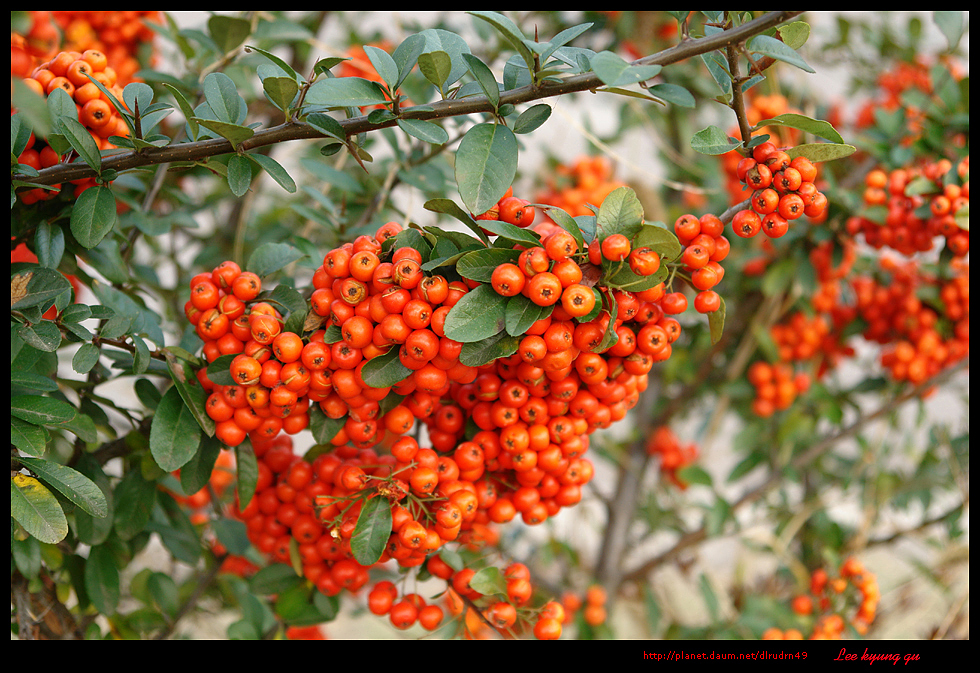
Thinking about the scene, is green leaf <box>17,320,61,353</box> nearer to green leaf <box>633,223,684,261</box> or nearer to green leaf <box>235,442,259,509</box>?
green leaf <box>235,442,259,509</box>

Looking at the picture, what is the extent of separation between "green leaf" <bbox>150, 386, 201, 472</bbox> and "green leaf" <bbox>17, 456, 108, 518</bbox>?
0.25 feet

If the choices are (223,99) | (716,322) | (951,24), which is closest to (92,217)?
(223,99)

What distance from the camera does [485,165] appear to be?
0.72 m

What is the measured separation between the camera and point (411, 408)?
817 millimetres

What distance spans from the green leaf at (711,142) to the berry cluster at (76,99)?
0.70m

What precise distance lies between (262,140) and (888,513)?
7.54ft

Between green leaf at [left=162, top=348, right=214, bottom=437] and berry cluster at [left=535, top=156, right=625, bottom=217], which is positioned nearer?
green leaf at [left=162, top=348, right=214, bottom=437]

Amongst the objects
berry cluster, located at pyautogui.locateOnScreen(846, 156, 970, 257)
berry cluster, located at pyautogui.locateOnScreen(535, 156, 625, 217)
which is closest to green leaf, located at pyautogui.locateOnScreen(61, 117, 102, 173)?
berry cluster, located at pyautogui.locateOnScreen(535, 156, 625, 217)

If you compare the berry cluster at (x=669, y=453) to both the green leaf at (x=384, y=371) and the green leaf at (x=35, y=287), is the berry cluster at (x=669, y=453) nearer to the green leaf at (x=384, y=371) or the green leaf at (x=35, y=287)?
the green leaf at (x=384, y=371)

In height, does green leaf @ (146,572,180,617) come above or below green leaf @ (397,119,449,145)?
below

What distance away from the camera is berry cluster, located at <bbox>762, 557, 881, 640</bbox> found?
1.36 m
